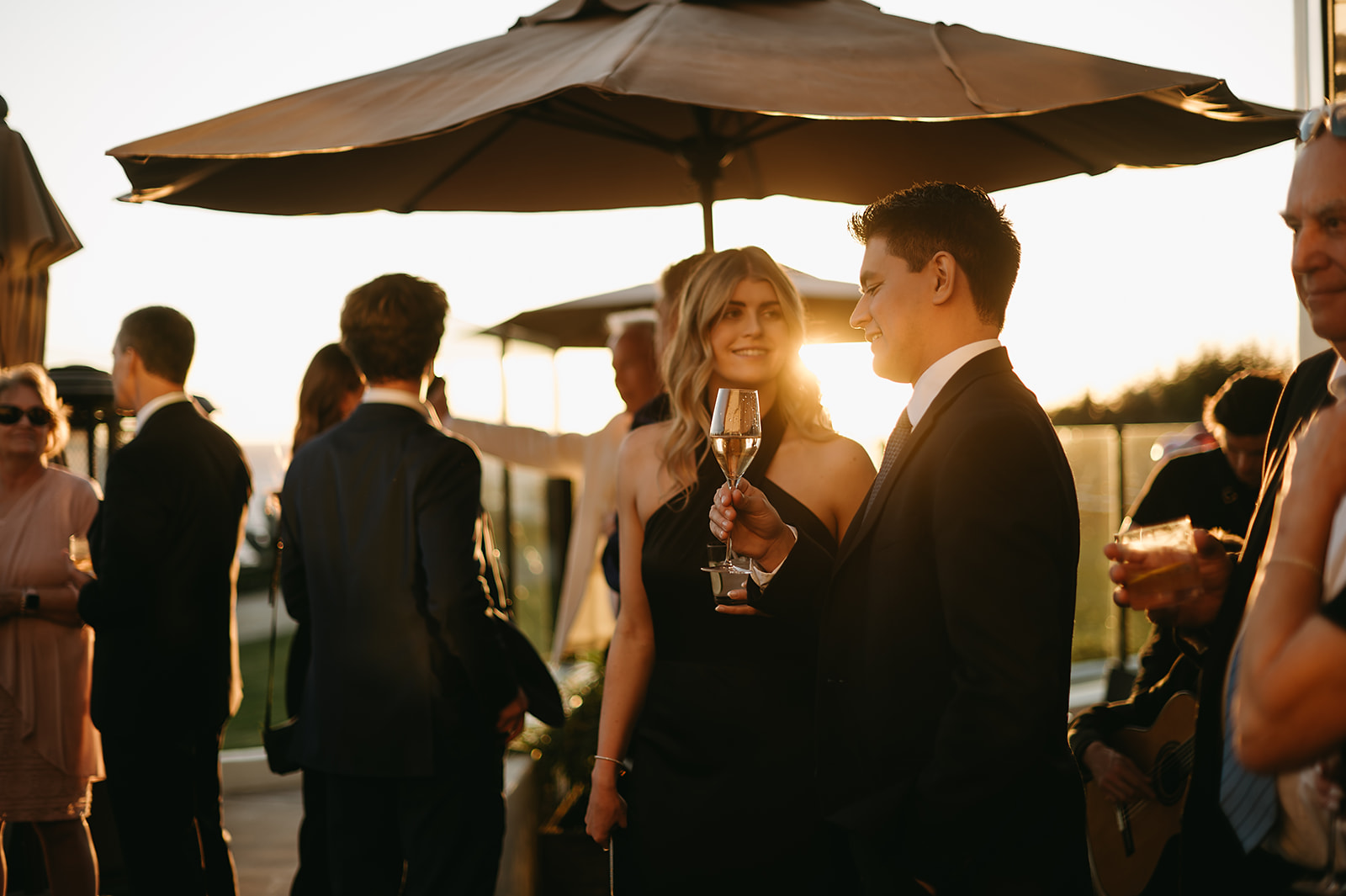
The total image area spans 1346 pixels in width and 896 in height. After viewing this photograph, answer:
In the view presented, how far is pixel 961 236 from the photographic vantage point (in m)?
1.72

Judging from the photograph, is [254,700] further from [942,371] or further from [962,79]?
[942,371]

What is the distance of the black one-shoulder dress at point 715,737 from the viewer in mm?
2131

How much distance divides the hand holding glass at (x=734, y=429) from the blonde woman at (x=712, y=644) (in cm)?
34

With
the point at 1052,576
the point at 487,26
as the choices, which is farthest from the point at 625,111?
the point at 1052,576

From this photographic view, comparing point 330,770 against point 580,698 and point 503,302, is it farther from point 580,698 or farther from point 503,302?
point 503,302

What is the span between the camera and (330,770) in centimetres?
271

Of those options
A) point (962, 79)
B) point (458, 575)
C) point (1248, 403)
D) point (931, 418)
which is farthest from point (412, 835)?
→ point (1248, 403)

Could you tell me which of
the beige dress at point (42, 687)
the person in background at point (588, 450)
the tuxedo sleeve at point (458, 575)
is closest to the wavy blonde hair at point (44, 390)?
the beige dress at point (42, 687)

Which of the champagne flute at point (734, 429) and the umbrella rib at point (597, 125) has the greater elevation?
the umbrella rib at point (597, 125)

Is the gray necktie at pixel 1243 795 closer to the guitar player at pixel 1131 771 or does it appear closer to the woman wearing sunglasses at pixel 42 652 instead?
the guitar player at pixel 1131 771

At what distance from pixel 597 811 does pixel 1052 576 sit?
1.26 m

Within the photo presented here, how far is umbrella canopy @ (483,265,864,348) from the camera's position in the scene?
6645mm

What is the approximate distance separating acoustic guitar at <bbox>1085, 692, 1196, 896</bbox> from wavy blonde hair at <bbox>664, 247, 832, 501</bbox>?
1.50 m

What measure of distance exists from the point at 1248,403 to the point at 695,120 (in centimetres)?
212
